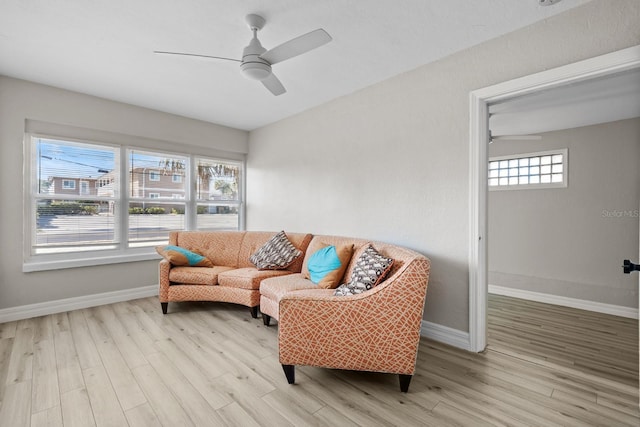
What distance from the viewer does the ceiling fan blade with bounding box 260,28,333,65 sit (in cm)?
175

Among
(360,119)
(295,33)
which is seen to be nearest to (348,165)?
(360,119)

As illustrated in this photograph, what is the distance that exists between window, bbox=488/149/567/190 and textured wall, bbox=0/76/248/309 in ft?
16.6

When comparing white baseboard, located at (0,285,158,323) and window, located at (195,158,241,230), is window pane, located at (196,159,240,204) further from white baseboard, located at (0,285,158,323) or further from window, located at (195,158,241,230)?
white baseboard, located at (0,285,158,323)

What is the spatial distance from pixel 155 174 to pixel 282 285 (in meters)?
2.79

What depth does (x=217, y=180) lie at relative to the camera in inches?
194

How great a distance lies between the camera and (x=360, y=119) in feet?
11.0

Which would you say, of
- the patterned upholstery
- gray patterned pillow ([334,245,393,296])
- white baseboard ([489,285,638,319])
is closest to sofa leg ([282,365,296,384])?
gray patterned pillow ([334,245,393,296])

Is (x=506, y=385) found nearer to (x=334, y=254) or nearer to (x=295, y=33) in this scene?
(x=334, y=254)

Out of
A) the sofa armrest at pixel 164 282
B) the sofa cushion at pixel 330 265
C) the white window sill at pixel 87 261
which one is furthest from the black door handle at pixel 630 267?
the white window sill at pixel 87 261

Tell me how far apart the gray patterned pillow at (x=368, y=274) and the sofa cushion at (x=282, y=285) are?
586mm

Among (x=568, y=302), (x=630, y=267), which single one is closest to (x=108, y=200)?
(x=630, y=267)

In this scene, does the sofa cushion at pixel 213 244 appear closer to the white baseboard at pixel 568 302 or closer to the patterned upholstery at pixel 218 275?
the patterned upholstery at pixel 218 275

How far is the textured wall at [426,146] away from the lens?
2.04 m

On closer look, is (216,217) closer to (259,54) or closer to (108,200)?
(108,200)
